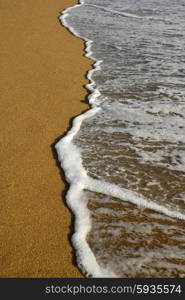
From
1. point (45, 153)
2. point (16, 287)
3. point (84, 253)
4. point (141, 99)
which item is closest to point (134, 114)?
point (141, 99)

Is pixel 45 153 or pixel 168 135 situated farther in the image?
pixel 168 135

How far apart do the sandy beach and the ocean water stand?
135 mm

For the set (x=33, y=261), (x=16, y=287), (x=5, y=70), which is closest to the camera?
(x=16, y=287)

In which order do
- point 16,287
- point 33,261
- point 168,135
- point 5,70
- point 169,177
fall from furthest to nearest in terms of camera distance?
point 5,70, point 168,135, point 169,177, point 33,261, point 16,287

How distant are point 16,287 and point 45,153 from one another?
1.69m

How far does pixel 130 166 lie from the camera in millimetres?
3930

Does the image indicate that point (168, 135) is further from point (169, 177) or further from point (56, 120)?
point (56, 120)

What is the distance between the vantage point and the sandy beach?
2.81 m

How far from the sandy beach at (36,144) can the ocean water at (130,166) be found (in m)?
0.14

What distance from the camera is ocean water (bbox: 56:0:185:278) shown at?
2.90 meters

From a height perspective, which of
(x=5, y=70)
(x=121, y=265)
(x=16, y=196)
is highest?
(x=5, y=70)

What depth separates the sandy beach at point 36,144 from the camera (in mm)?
2809

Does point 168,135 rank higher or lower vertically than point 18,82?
lower

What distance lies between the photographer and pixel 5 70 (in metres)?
6.34
